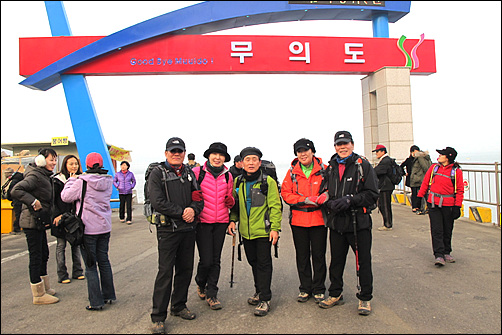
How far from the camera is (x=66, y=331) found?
11.6 feet

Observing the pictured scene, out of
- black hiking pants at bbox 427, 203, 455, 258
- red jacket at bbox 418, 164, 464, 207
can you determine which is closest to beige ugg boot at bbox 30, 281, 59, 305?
black hiking pants at bbox 427, 203, 455, 258

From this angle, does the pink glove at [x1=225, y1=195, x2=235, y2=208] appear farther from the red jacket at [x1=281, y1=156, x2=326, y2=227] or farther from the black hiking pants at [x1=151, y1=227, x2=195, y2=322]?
the red jacket at [x1=281, y1=156, x2=326, y2=227]

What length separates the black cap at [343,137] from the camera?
13.3ft

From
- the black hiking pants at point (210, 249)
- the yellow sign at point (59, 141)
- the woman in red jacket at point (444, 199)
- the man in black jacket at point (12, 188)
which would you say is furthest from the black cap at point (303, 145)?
the yellow sign at point (59, 141)

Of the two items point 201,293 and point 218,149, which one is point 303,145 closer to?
point 218,149

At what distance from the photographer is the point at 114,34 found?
527 inches

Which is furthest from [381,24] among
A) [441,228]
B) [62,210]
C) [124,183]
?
[62,210]

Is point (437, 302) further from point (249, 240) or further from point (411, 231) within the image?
point (411, 231)

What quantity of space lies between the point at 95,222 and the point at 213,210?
4.68 ft

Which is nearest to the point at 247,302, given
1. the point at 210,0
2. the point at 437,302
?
the point at 437,302

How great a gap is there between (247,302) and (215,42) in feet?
38.5

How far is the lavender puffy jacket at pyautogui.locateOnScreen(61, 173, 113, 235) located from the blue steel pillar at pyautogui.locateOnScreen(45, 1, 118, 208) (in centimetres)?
1002

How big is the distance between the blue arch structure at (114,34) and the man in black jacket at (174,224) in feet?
35.4

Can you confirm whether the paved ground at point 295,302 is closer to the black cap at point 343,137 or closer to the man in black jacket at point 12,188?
the man in black jacket at point 12,188
